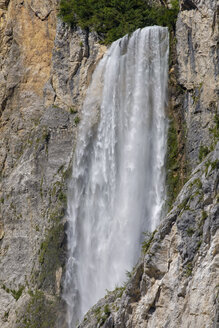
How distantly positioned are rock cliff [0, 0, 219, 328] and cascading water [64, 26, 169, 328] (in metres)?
0.80

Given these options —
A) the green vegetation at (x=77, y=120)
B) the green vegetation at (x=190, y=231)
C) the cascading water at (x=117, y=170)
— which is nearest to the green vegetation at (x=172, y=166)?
the cascading water at (x=117, y=170)

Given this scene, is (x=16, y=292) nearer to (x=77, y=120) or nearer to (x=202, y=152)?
(x=77, y=120)

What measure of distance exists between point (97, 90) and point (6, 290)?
975cm

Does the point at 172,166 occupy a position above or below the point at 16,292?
above

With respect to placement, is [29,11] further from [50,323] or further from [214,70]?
[50,323]

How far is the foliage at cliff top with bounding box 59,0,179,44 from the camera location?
27.1 metres

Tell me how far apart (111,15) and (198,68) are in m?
8.28

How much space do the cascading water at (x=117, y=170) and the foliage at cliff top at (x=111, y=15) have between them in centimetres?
195

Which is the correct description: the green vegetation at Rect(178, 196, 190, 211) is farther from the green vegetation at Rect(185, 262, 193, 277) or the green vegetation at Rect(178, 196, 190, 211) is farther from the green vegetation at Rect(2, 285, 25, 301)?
the green vegetation at Rect(2, 285, 25, 301)

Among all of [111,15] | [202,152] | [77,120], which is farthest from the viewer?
[111,15]

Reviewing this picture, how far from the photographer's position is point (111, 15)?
91.2 ft

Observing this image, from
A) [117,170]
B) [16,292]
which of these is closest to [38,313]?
[16,292]

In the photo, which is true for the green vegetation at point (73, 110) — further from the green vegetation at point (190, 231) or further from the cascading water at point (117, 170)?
the green vegetation at point (190, 231)

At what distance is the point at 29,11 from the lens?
31.1m
